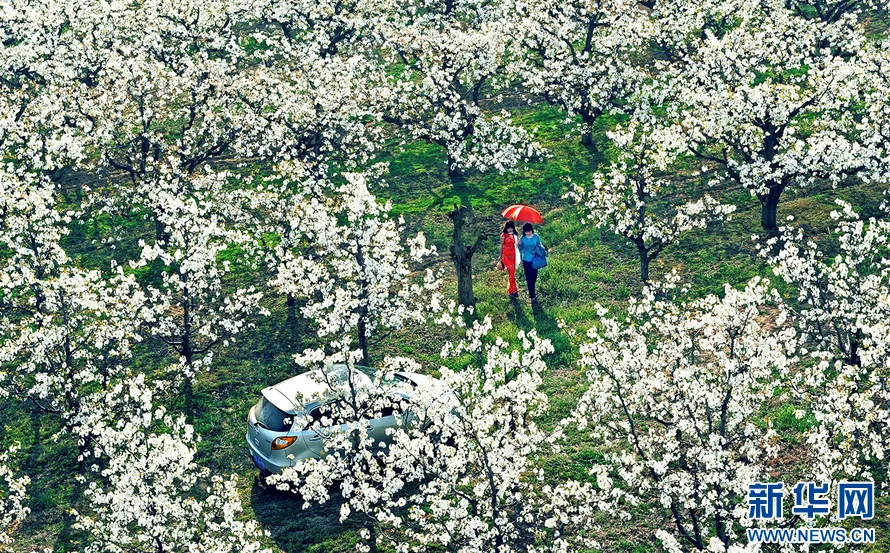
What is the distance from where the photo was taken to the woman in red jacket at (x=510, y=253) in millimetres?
25219

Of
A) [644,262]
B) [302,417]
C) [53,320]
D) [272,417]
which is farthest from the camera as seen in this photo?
[644,262]

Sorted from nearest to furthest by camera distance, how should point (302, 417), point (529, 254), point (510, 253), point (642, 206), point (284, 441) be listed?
point (302, 417) < point (284, 441) < point (529, 254) < point (510, 253) < point (642, 206)

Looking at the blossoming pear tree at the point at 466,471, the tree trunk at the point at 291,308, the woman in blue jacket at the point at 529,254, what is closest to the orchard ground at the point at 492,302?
the tree trunk at the point at 291,308

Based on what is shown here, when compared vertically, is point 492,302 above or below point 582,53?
below

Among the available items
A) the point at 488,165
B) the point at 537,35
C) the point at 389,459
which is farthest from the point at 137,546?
the point at 537,35

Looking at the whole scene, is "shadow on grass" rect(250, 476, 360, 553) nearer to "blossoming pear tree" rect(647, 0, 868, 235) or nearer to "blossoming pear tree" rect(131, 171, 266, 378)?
"blossoming pear tree" rect(131, 171, 266, 378)

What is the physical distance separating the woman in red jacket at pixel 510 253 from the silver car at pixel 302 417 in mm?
6331

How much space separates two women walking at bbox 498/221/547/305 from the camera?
82.5ft

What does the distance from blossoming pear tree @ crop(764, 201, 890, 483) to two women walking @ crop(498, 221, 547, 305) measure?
20.8ft

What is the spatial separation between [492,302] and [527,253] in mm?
1683

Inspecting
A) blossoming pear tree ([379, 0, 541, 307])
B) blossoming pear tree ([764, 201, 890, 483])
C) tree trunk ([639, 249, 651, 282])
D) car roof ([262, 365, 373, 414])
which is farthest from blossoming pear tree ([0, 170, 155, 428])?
blossoming pear tree ([764, 201, 890, 483])

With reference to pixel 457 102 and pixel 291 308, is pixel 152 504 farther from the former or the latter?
pixel 457 102

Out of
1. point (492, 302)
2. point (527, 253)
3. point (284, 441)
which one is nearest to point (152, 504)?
point (284, 441)

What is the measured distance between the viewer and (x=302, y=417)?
60.4 feet
